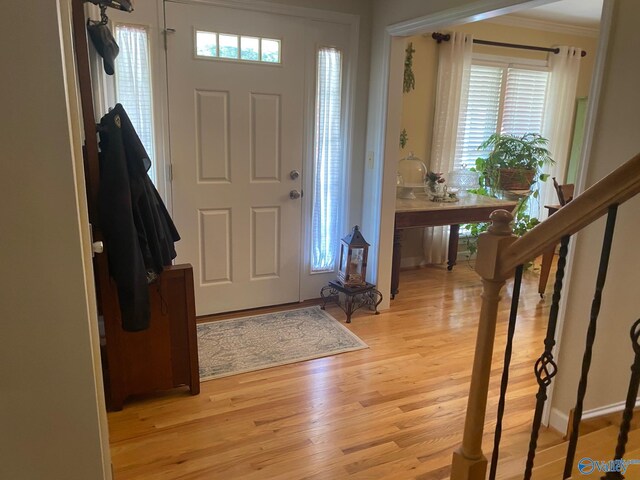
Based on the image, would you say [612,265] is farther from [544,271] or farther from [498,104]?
[498,104]

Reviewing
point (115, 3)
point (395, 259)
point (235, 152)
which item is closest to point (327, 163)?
point (235, 152)

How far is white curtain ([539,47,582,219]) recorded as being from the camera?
17.2 ft

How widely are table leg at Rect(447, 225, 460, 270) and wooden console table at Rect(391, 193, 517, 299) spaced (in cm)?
48

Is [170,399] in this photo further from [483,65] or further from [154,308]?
[483,65]

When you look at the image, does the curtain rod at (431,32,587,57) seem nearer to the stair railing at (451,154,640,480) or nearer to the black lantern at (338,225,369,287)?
the black lantern at (338,225,369,287)

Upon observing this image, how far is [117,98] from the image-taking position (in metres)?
2.97

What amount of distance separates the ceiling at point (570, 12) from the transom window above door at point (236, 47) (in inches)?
100

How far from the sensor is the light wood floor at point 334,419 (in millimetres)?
2057

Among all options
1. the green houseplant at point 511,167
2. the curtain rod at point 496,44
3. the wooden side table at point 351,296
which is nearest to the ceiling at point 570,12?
the curtain rod at point 496,44

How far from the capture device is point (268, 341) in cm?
321

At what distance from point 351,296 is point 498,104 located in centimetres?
291

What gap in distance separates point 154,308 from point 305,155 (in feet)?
5.60

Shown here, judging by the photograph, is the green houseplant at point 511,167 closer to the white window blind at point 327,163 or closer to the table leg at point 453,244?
the table leg at point 453,244

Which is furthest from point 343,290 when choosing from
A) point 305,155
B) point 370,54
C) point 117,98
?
point 117,98
